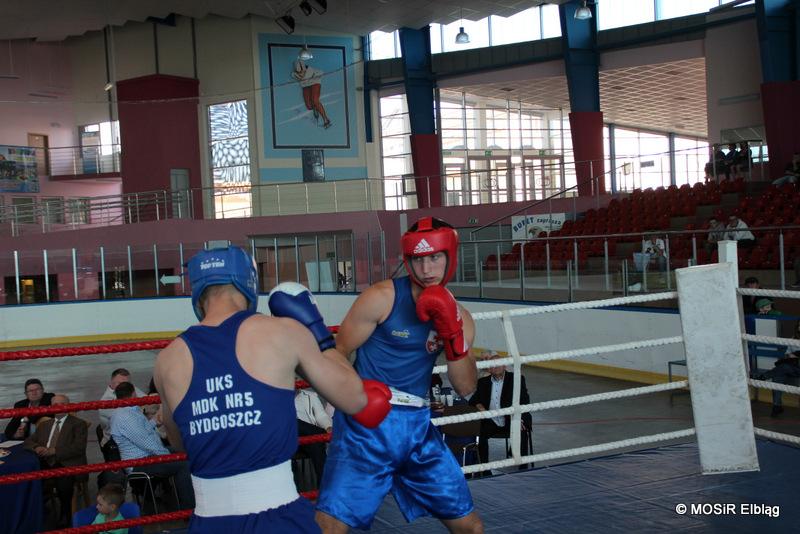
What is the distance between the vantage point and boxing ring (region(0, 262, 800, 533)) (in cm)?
340

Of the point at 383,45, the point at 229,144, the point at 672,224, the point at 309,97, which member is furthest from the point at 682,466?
the point at 383,45

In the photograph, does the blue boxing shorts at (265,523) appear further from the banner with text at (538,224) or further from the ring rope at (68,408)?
the banner with text at (538,224)

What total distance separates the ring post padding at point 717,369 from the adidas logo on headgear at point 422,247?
1747mm

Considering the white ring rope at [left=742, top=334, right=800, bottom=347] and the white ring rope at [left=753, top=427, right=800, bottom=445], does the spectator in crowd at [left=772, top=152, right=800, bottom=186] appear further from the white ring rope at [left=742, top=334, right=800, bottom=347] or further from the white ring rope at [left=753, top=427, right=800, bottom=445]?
the white ring rope at [left=742, top=334, right=800, bottom=347]

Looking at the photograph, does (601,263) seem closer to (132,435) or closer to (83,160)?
(132,435)

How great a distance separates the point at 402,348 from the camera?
2.74 meters

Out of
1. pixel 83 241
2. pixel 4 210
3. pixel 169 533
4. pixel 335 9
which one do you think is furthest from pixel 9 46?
pixel 169 533

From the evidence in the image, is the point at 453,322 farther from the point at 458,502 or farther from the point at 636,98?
the point at 636,98

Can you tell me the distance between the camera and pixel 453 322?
2.56 metres

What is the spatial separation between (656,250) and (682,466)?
236 inches

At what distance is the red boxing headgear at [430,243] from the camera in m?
2.67

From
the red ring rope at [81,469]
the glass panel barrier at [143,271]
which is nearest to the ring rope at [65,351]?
the red ring rope at [81,469]

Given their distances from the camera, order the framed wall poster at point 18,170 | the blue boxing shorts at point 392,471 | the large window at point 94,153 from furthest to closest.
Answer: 1. the large window at point 94,153
2. the framed wall poster at point 18,170
3. the blue boxing shorts at point 392,471

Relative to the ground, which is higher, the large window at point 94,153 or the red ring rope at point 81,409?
the large window at point 94,153
